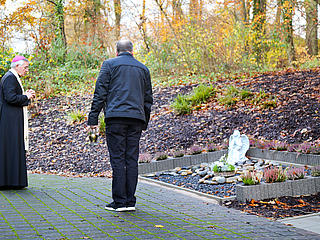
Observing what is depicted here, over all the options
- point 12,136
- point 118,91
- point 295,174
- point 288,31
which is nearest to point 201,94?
point 288,31

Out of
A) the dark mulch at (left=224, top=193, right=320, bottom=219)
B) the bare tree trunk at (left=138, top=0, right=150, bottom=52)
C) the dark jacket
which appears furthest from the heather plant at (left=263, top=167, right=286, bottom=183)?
the bare tree trunk at (left=138, top=0, right=150, bottom=52)

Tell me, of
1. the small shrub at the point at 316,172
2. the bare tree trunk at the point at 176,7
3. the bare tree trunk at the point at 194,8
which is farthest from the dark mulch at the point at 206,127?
the bare tree trunk at the point at 176,7

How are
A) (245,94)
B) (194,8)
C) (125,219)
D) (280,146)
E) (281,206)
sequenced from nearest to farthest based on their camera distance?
(125,219) → (281,206) → (280,146) → (245,94) → (194,8)

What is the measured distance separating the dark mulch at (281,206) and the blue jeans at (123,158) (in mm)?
1526

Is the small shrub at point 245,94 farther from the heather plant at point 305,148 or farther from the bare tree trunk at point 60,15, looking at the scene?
the bare tree trunk at point 60,15

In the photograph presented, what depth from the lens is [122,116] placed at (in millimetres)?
4824

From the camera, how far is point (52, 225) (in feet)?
14.1

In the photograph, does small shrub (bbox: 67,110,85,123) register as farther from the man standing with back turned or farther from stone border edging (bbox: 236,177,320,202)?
the man standing with back turned

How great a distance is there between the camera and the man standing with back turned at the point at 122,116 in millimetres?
4879

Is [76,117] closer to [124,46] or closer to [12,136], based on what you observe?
[12,136]

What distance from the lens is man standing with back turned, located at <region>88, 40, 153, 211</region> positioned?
16.0 feet

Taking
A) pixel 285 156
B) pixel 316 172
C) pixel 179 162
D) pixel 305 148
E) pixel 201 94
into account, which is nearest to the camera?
pixel 316 172

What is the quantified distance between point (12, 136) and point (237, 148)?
434 centimetres

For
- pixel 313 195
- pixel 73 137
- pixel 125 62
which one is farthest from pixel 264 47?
pixel 125 62
